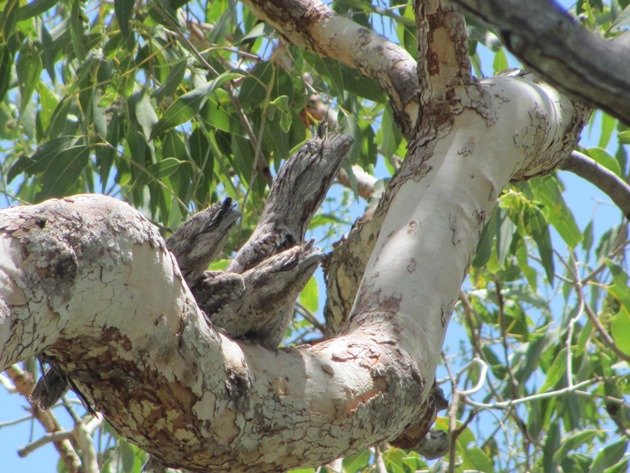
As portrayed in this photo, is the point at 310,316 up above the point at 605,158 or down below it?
below

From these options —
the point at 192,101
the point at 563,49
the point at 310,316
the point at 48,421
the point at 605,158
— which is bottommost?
the point at 48,421

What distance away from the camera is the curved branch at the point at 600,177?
6.31 feet

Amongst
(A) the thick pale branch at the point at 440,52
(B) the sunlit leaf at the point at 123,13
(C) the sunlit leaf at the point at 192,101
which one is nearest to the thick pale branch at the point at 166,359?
(A) the thick pale branch at the point at 440,52

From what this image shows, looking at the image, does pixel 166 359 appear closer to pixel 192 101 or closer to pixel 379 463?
pixel 192 101

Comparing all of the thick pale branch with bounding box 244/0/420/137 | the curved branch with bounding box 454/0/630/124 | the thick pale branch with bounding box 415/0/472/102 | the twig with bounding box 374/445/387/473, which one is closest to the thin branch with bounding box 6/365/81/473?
the twig with bounding box 374/445/387/473

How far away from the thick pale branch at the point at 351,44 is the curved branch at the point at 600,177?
0.44 metres

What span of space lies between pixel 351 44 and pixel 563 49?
121cm

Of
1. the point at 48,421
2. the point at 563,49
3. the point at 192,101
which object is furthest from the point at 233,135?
the point at 563,49

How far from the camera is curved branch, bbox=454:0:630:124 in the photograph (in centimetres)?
55

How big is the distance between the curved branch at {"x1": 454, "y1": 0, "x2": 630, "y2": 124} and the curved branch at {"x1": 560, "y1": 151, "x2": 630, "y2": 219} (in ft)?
4.52

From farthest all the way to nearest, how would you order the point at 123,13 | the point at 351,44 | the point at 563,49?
the point at 123,13 < the point at 351,44 < the point at 563,49

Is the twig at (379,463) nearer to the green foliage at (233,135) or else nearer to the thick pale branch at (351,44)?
the green foliage at (233,135)

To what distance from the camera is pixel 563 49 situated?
0.56m

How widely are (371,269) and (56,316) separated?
522mm
